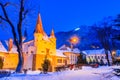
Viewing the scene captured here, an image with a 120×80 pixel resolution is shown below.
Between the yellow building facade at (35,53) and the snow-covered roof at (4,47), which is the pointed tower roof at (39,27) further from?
the snow-covered roof at (4,47)

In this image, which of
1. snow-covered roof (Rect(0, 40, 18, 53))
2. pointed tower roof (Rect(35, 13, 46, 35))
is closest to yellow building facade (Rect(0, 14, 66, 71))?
pointed tower roof (Rect(35, 13, 46, 35))

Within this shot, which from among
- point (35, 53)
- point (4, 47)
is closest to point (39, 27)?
point (35, 53)

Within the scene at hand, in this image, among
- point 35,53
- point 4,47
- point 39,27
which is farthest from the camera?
point 39,27

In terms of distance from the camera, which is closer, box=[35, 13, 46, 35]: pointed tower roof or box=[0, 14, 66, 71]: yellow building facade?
box=[0, 14, 66, 71]: yellow building facade

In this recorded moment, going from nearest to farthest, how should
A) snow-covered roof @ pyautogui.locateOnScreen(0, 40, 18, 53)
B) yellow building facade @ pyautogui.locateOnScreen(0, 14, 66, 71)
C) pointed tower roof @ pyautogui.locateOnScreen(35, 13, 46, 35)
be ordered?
yellow building facade @ pyautogui.locateOnScreen(0, 14, 66, 71) < snow-covered roof @ pyautogui.locateOnScreen(0, 40, 18, 53) < pointed tower roof @ pyautogui.locateOnScreen(35, 13, 46, 35)

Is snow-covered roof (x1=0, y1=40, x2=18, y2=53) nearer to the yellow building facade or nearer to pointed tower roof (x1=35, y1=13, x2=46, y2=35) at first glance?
the yellow building facade

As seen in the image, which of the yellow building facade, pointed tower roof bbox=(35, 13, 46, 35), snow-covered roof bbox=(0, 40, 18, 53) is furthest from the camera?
pointed tower roof bbox=(35, 13, 46, 35)

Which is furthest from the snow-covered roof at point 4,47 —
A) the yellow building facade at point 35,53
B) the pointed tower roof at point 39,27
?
the pointed tower roof at point 39,27

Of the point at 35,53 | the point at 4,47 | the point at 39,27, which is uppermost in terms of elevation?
the point at 39,27

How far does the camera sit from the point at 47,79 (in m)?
17.3

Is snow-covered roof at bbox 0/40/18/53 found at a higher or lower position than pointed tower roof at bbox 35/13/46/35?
lower

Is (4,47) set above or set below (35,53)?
above

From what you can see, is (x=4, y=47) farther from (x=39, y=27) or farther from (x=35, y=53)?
(x=39, y=27)

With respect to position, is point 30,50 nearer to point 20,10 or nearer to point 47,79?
point 20,10
